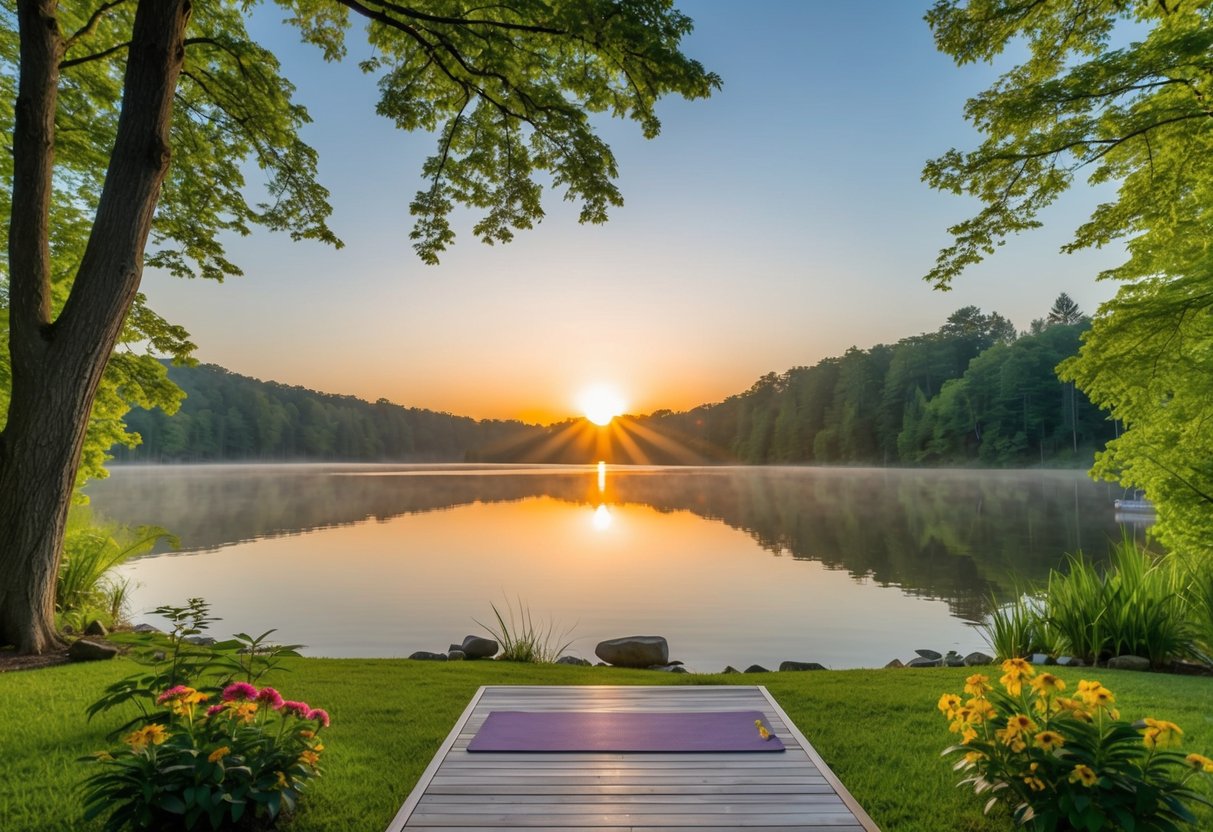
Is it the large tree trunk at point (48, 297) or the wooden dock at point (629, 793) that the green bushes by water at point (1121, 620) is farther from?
the large tree trunk at point (48, 297)

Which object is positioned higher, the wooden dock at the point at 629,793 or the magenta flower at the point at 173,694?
the magenta flower at the point at 173,694

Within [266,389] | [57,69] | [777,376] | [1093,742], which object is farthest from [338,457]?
[1093,742]

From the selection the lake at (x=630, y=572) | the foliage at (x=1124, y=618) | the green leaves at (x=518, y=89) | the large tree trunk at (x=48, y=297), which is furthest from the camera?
the lake at (x=630, y=572)

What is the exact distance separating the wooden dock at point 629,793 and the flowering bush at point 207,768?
53 cm

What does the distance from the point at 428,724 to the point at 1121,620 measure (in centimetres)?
677

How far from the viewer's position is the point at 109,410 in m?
8.52

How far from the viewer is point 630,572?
13.6 meters

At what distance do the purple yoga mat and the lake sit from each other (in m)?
3.92

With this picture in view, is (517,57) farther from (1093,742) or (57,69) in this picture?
(1093,742)

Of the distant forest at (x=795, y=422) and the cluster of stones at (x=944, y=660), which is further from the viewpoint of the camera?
the distant forest at (x=795, y=422)

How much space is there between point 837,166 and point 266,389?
90723 mm

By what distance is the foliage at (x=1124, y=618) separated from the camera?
678 cm

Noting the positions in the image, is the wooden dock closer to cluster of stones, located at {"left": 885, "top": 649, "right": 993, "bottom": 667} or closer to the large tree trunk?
cluster of stones, located at {"left": 885, "top": 649, "right": 993, "bottom": 667}

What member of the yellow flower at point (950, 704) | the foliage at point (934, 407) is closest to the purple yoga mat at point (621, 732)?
the yellow flower at point (950, 704)
